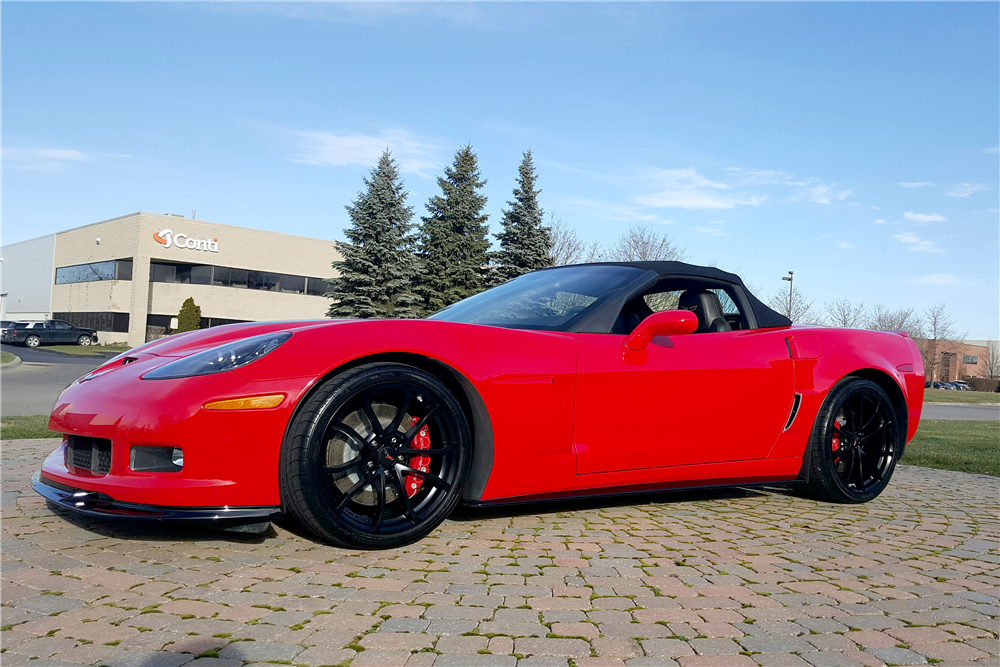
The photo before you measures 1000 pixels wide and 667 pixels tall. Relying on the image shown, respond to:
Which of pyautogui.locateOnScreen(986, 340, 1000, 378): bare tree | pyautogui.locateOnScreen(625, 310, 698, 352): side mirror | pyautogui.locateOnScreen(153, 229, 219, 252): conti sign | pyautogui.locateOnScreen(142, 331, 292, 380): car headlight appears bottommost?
pyautogui.locateOnScreen(142, 331, 292, 380): car headlight

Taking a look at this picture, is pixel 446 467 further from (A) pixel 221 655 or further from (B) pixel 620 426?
(A) pixel 221 655

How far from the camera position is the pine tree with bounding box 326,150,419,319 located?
102 ft

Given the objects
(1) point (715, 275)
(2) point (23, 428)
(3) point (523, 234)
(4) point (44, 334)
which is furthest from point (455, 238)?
(1) point (715, 275)

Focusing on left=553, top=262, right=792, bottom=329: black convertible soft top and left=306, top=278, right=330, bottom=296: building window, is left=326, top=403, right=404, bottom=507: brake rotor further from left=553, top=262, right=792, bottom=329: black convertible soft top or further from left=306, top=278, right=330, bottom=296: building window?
left=306, top=278, right=330, bottom=296: building window

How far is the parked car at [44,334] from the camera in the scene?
38938 millimetres

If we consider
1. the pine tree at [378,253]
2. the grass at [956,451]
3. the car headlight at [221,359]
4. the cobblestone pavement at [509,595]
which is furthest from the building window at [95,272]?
the car headlight at [221,359]

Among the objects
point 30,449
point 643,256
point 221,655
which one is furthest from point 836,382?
point 643,256

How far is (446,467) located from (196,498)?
1.05 metres

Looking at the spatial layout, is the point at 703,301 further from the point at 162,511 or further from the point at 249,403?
the point at 162,511

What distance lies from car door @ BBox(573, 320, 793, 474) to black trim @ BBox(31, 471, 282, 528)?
151 centimetres

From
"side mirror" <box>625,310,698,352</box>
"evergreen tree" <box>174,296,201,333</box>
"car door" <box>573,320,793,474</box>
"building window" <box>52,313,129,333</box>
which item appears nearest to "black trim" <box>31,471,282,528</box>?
"car door" <box>573,320,793,474</box>

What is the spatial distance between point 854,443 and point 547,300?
2.31 m

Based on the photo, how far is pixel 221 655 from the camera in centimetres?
207

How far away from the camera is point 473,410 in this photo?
3441 millimetres
